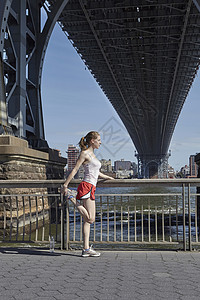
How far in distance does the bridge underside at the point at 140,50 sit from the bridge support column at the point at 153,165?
837 inches

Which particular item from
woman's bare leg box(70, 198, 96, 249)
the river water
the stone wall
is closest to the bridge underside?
the stone wall

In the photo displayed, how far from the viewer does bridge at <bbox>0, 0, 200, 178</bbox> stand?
15.7m

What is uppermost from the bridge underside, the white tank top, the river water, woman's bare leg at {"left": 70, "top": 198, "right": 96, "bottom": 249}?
the bridge underside

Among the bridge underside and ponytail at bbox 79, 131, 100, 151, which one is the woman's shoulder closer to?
ponytail at bbox 79, 131, 100, 151

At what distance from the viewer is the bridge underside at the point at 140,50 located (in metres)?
27.9

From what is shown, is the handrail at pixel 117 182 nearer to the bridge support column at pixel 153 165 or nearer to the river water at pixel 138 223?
the river water at pixel 138 223

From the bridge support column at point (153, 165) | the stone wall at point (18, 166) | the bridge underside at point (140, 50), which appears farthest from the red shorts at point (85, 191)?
the bridge support column at point (153, 165)

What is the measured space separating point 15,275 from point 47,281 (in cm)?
48

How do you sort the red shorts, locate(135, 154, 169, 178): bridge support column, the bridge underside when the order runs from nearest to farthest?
1. the red shorts
2. the bridge underside
3. locate(135, 154, 169, 178): bridge support column

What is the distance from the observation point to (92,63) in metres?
38.4

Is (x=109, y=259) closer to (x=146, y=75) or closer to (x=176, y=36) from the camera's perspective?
(x=176, y=36)

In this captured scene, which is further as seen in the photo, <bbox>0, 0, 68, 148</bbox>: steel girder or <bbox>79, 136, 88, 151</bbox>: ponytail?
<bbox>0, 0, 68, 148</bbox>: steel girder

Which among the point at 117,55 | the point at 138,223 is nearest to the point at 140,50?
the point at 117,55

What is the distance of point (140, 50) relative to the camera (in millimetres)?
36625
